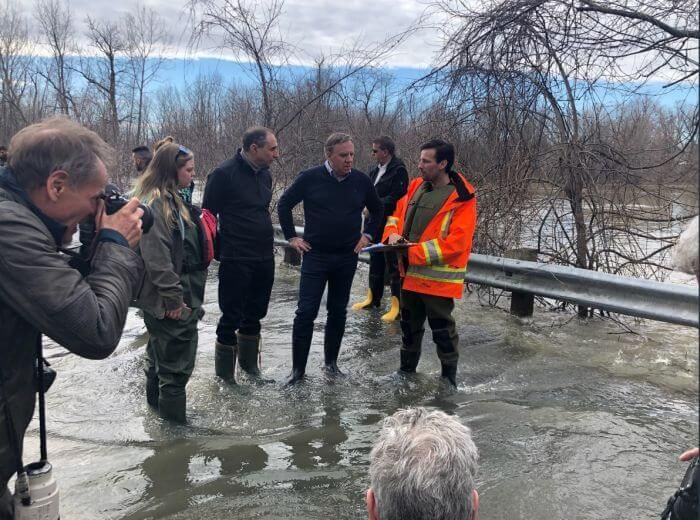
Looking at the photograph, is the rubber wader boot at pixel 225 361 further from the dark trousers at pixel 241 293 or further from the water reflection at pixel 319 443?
the water reflection at pixel 319 443

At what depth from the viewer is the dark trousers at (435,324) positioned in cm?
488

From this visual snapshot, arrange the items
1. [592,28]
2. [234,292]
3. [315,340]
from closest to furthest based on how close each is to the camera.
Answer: [234,292]
[592,28]
[315,340]

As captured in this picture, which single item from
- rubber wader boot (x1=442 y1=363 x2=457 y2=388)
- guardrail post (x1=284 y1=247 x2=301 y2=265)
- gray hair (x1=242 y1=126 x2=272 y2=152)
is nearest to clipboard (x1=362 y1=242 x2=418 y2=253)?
rubber wader boot (x1=442 y1=363 x2=457 y2=388)

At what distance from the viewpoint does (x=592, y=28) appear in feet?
18.1

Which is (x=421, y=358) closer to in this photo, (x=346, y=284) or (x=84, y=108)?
(x=346, y=284)

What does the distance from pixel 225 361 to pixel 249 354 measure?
0.96 feet

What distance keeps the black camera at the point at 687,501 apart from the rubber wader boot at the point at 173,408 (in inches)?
118

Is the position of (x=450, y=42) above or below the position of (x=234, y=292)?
above

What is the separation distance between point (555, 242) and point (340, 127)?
5.71 metres

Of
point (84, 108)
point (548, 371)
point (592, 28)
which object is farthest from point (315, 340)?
point (84, 108)

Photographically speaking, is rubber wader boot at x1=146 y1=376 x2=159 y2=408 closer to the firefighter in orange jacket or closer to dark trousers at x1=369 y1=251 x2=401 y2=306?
the firefighter in orange jacket

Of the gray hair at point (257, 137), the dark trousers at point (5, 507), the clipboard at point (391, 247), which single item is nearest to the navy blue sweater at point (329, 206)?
the clipboard at point (391, 247)

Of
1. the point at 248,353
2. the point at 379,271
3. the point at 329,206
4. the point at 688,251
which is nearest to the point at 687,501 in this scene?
the point at 688,251

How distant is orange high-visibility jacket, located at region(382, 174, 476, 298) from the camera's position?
4.74 meters
